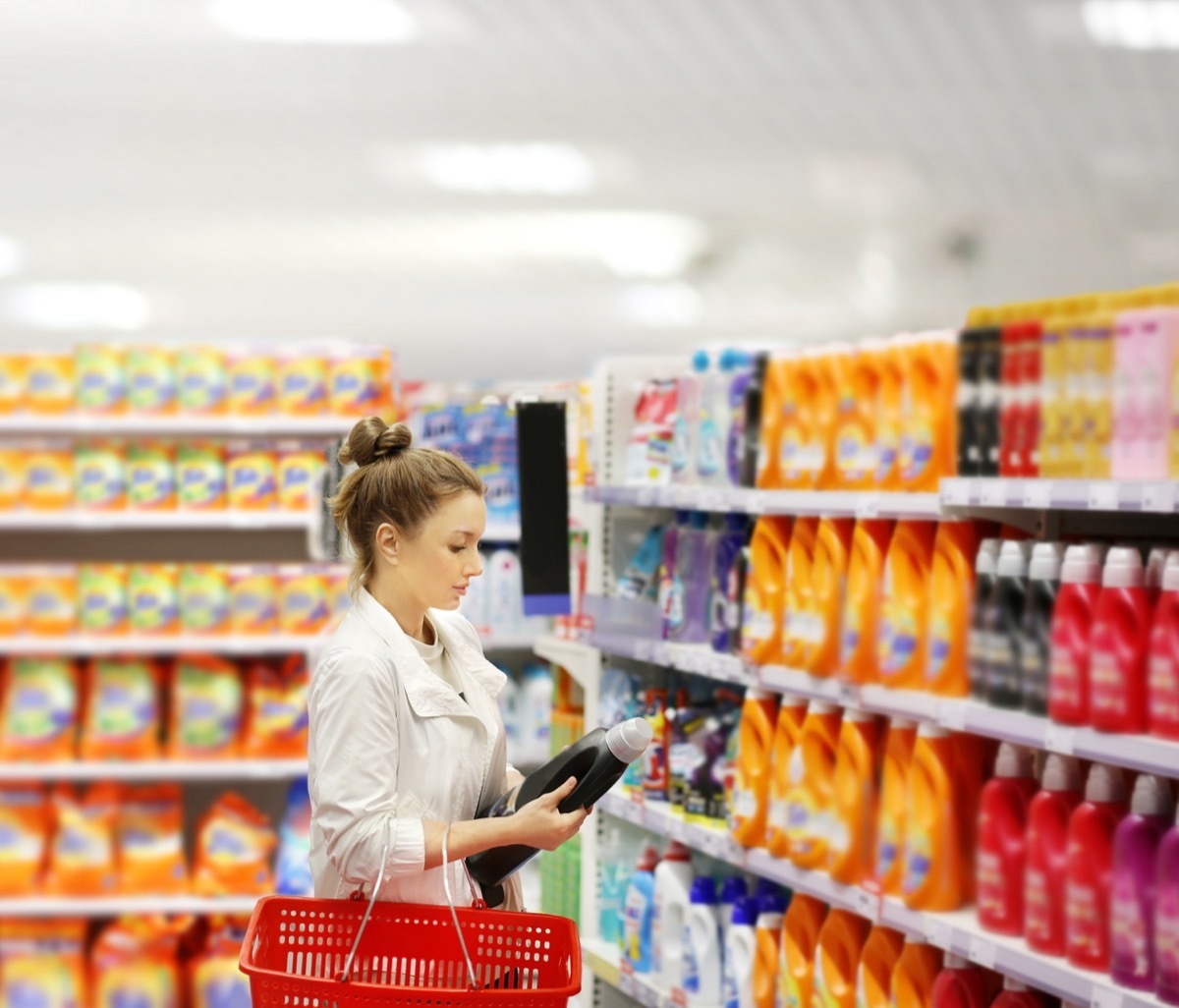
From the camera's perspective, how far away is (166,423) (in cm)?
576

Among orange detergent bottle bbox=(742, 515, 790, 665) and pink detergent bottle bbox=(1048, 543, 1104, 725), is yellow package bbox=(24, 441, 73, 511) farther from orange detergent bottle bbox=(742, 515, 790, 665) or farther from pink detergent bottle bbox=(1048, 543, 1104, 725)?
pink detergent bottle bbox=(1048, 543, 1104, 725)

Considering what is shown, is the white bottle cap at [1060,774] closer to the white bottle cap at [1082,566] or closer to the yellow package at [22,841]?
the white bottle cap at [1082,566]

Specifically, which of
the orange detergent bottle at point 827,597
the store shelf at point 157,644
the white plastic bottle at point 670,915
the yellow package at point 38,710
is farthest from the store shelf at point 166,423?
the orange detergent bottle at point 827,597

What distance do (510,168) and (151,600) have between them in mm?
4331

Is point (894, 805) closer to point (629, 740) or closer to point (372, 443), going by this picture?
point (629, 740)

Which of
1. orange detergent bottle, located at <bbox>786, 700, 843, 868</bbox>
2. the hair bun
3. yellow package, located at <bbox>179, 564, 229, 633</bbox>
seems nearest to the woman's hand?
the hair bun

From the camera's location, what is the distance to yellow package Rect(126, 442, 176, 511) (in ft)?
19.0

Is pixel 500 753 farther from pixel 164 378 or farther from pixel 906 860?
pixel 164 378

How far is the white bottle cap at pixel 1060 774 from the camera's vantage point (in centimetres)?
265

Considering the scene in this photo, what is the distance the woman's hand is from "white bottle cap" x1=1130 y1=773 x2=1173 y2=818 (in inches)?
Answer: 39.4

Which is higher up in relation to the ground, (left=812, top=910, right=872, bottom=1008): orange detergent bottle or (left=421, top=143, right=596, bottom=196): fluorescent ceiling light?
(left=421, top=143, right=596, bottom=196): fluorescent ceiling light

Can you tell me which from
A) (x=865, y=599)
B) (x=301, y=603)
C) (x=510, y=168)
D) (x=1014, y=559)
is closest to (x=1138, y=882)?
(x=1014, y=559)

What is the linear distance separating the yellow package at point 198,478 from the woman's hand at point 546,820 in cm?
399

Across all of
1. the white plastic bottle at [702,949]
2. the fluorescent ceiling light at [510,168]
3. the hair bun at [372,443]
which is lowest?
the white plastic bottle at [702,949]
